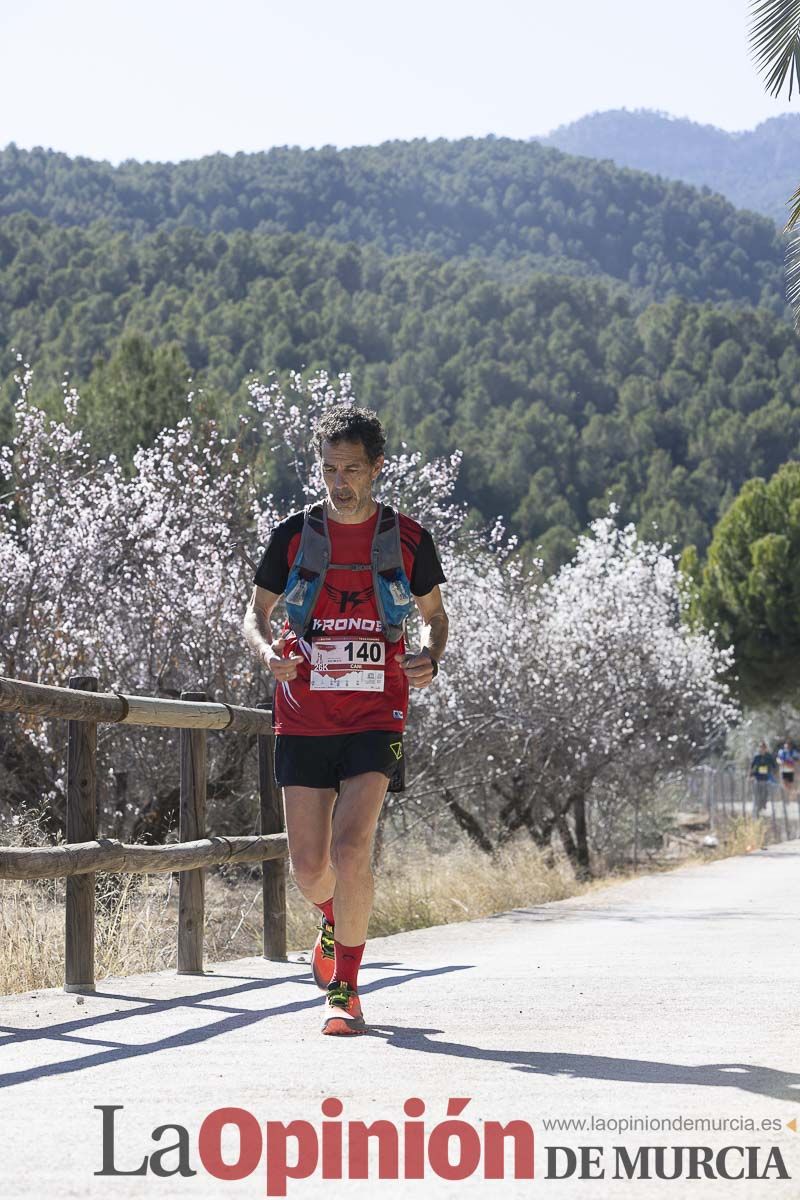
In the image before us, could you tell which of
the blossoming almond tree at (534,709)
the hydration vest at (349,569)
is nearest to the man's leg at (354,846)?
the hydration vest at (349,569)

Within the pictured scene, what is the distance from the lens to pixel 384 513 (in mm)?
6035

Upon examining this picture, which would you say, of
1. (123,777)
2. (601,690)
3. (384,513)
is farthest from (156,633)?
(384,513)

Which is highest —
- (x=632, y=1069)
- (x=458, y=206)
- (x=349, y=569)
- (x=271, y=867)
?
(x=458, y=206)

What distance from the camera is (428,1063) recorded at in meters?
4.96

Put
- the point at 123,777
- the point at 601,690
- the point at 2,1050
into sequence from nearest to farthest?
the point at 2,1050 → the point at 123,777 → the point at 601,690

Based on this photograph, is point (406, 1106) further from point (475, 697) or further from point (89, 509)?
point (475, 697)

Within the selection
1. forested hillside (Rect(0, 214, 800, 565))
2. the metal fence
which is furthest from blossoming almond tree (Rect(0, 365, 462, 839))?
forested hillside (Rect(0, 214, 800, 565))

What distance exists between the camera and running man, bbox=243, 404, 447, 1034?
5816mm

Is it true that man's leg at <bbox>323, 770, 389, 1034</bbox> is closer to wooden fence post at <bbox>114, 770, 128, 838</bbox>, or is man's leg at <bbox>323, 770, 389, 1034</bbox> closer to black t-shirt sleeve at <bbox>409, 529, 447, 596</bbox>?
black t-shirt sleeve at <bbox>409, 529, 447, 596</bbox>

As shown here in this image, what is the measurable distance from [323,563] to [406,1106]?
7.00 ft

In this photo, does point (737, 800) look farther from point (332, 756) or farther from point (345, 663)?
point (345, 663)

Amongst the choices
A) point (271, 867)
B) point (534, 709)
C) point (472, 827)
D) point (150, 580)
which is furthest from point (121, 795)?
point (271, 867)

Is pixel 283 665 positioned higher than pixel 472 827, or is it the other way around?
pixel 472 827

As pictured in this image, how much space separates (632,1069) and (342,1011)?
1.13m
